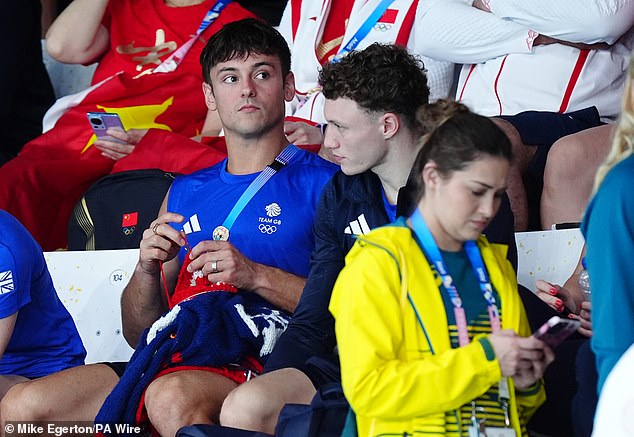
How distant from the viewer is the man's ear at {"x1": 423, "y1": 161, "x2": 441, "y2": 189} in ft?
6.76

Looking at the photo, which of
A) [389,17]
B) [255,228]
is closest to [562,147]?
[255,228]

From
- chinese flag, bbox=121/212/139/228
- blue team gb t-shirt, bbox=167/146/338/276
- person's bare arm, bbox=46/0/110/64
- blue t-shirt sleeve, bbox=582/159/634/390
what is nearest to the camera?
blue t-shirt sleeve, bbox=582/159/634/390

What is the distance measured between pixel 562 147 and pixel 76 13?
222 cm

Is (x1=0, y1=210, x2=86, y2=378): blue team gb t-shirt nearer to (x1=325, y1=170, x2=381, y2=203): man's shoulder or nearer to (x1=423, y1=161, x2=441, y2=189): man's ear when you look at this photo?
(x1=325, y1=170, x2=381, y2=203): man's shoulder

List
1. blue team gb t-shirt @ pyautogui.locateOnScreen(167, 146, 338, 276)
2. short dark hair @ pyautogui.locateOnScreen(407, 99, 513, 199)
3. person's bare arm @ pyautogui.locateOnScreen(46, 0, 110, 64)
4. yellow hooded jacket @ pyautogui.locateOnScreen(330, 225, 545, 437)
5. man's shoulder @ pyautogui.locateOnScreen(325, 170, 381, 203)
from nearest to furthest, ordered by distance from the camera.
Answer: yellow hooded jacket @ pyautogui.locateOnScreen(330, 225, 545, 437)
short dark hair @ pyautogui.locateOnScreen(407, 99, 513, 199)
man's shoulder @ pyautogui.locateOnScreen(325, 170, 381, 203)
blue team gb t-shirt @ pyautogui.locateOnScreen(167, 146, 338, 276)
person's bare arm @ pyautogui.locateOnScreen(46, 0, 110, 64)

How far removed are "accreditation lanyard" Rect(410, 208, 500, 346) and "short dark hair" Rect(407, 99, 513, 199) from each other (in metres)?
0.08

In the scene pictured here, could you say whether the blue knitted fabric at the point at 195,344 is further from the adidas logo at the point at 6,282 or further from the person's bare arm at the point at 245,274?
the adidas logo at the point at 6,282

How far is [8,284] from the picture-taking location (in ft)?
9.24

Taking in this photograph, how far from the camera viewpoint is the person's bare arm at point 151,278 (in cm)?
A: 286

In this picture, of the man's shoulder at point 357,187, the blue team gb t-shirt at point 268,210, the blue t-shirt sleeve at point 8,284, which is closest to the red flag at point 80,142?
the blue team gb t-shirt at point 268,210

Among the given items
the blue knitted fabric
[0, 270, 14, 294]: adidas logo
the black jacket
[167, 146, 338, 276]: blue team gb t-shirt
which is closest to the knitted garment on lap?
→ the blue knitted fabric

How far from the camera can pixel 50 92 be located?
479 centimetres

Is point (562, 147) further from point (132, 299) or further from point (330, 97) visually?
point (132, 299)

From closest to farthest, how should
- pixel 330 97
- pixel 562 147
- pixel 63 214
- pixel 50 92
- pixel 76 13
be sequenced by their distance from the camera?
pixel 330 97 < pixel 562 147 < pixel 63 214 < pixel 76 13 < pixel 50 92
